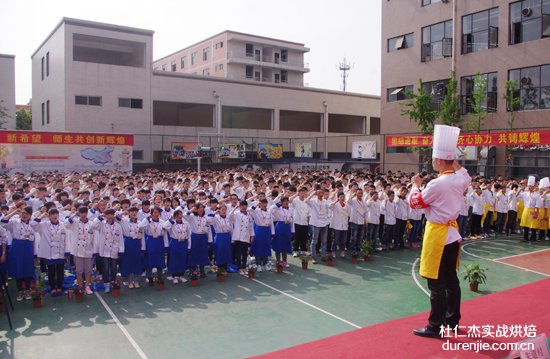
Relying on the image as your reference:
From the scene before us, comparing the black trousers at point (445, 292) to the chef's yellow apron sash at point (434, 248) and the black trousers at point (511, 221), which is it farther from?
the black trousers at point (511, 221)

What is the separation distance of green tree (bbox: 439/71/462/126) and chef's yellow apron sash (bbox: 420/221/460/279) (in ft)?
68.7

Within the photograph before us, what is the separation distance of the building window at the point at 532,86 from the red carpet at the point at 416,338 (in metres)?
18.6

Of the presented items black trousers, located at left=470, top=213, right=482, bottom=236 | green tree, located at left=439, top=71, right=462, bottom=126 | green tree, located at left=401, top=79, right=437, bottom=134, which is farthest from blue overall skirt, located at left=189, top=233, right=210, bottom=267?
green tree, located at left=401, top=79, right=437, bottom=134

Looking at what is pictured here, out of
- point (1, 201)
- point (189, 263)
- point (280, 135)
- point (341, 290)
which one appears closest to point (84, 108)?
point (280, 135)

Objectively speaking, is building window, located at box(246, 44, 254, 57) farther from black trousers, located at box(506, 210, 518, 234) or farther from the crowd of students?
black trousers, located at box(506, 210, 518, 234)

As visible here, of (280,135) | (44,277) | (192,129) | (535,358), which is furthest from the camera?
(280,135)

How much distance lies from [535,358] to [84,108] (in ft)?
100

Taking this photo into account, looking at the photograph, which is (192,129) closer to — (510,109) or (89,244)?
(510,109)

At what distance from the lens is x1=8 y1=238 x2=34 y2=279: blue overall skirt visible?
28.2 ft

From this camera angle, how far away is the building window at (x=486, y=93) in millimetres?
24562

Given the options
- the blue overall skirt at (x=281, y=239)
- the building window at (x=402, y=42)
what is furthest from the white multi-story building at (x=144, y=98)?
the blue overall skirt at (x=281, y=239)

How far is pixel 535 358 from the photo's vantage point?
13.4 feet

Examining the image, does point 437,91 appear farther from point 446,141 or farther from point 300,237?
point 446,141

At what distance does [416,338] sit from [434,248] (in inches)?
40.6
